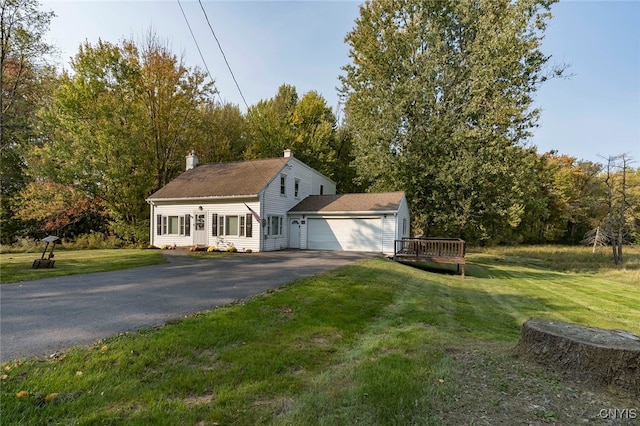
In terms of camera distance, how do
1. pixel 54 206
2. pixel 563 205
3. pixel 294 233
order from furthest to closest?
pixel 563 205 → pixel 54 206 → pixel 294 233

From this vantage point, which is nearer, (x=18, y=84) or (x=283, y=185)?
(x=18, y=84)

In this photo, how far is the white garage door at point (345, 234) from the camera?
62.7ft

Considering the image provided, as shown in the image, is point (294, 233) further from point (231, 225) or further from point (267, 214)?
point (231, 225)

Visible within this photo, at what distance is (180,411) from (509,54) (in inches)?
935

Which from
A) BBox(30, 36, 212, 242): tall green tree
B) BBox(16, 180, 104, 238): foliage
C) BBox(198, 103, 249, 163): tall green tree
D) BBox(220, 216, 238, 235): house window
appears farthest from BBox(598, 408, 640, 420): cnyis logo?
BBox(198, 103, 249, 163): tall green tree

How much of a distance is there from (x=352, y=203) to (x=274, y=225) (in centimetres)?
520

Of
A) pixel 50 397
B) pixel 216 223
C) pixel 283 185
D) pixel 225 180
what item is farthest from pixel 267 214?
pixel 50 397

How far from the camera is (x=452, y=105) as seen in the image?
21297 millimetres

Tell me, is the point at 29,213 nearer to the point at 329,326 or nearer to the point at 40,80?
the point at 40,80

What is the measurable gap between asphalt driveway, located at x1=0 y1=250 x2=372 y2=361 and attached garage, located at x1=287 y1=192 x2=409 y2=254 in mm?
8036

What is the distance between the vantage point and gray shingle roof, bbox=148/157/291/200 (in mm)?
19203

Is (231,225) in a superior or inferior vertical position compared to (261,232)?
superior

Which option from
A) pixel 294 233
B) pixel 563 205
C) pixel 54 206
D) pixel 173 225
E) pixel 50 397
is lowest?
pixel 50 397

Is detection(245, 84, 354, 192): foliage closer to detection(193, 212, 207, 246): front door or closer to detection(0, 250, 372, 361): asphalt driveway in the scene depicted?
detection(193, 212, 207, 246): front door
